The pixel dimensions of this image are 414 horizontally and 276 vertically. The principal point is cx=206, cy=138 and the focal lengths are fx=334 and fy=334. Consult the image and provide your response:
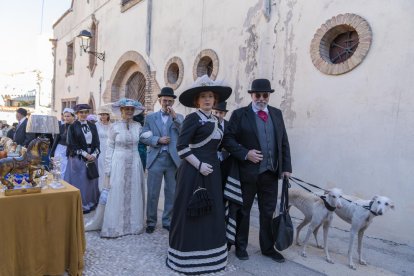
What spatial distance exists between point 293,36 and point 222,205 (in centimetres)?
348

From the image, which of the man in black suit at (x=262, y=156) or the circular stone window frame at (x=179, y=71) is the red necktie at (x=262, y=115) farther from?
the circular stone window frame at (x=179, y=71)

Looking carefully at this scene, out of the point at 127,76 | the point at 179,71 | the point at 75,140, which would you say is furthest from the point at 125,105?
the point at 127,76

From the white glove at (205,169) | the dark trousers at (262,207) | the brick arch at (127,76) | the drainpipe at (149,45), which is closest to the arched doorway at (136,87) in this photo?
the brick arch at (127,76)

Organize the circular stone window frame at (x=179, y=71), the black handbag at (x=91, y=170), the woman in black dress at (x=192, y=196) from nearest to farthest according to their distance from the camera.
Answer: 1. the woman in black dress at (x=192, y=196)
2. the black handbag at (x=91, y=170)
3. the circular stone window frame at (x=179, y=71)

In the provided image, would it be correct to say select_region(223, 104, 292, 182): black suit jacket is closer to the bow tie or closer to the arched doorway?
the bow tie

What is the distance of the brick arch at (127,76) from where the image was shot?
9172 millimetres

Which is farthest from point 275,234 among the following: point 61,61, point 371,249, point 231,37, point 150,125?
point 61,61

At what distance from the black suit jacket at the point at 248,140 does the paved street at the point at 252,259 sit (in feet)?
2.96

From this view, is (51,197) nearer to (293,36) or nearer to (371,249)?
(371,249)

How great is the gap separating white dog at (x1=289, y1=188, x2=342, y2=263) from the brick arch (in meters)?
5.75

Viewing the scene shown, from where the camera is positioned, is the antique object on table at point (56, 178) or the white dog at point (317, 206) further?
the white dog at point (317, 206)

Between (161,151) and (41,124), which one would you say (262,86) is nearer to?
(161,151)

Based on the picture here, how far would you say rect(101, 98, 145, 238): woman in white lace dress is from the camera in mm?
4066

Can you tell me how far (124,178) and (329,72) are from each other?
331 cm
